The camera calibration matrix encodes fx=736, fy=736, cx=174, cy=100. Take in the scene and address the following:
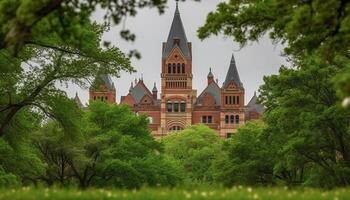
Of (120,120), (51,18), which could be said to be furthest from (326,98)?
(51,18)

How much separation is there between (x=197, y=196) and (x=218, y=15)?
17.4 ft

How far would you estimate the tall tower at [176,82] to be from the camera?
11744 cm

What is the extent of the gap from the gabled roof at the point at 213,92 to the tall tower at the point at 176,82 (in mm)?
2265

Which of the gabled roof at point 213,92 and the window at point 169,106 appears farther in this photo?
the gabled roof at point 213,92

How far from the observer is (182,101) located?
118 meters

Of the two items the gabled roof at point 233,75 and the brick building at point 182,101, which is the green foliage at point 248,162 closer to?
the brick building at point 182,101

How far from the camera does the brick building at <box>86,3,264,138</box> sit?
117688 millimetres

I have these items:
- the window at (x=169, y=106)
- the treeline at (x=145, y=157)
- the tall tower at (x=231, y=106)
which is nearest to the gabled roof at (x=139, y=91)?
the window at (x=169, y=106)

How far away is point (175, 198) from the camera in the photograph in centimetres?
1006

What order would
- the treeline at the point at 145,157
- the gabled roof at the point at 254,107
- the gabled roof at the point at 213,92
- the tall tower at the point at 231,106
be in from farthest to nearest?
the gabled roof at the point at 254,107 → the gabled roof at the point at 213,92 → the tall tower at the point at 231,106 → the treeline at the point at 145,157

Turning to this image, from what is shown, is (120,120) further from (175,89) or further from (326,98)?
(175,89)

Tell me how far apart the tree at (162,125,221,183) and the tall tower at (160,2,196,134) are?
18403 millimetres

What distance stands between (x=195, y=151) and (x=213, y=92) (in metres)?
45.3

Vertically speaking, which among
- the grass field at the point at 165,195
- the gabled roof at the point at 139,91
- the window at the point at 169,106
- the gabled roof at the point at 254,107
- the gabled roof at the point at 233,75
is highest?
the gabled roof at the point at 233,75
